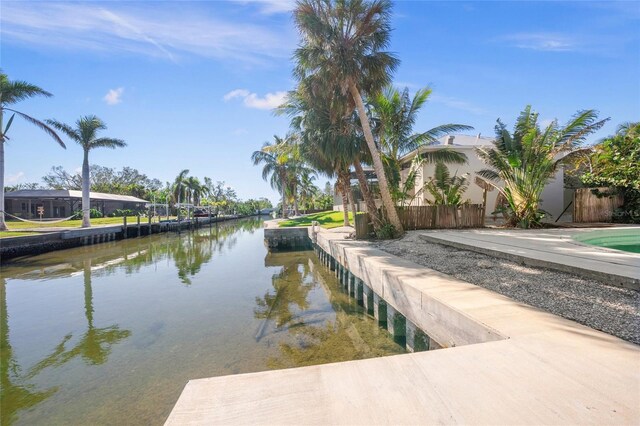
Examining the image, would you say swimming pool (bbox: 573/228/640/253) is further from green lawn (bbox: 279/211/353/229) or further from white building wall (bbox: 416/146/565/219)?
green lawn (bbox: 279/211/353/229)

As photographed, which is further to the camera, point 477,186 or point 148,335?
point 477,186

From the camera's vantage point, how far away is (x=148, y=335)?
20.5ft

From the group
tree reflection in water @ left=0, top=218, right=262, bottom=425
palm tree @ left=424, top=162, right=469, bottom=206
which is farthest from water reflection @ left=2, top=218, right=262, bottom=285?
palm tree @ left=424, top=162, right=469, bottom=206

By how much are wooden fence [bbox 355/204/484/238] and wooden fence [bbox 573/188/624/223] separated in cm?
537

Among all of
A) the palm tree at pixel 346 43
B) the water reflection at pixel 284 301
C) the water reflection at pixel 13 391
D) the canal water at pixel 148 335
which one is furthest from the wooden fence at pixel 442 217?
the water reflection at pixel 13 391

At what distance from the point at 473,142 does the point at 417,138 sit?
23.8 feet

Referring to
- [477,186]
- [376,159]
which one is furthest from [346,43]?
[477,186]

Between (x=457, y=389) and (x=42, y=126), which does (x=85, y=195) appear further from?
(x=457, y=389)

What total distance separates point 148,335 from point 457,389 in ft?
20.7

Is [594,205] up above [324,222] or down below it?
above

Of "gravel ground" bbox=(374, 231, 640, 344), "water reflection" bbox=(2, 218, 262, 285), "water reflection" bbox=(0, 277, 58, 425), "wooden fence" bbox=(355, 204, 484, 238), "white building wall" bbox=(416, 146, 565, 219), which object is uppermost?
"white building wall" bbox=(416, 146, 565, 219)

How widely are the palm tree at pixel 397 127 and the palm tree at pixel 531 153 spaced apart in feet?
6.82

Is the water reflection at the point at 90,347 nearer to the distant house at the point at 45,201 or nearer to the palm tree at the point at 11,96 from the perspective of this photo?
the palm tree at the point at 11,96

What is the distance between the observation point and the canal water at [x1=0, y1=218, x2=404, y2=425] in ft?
13.9
